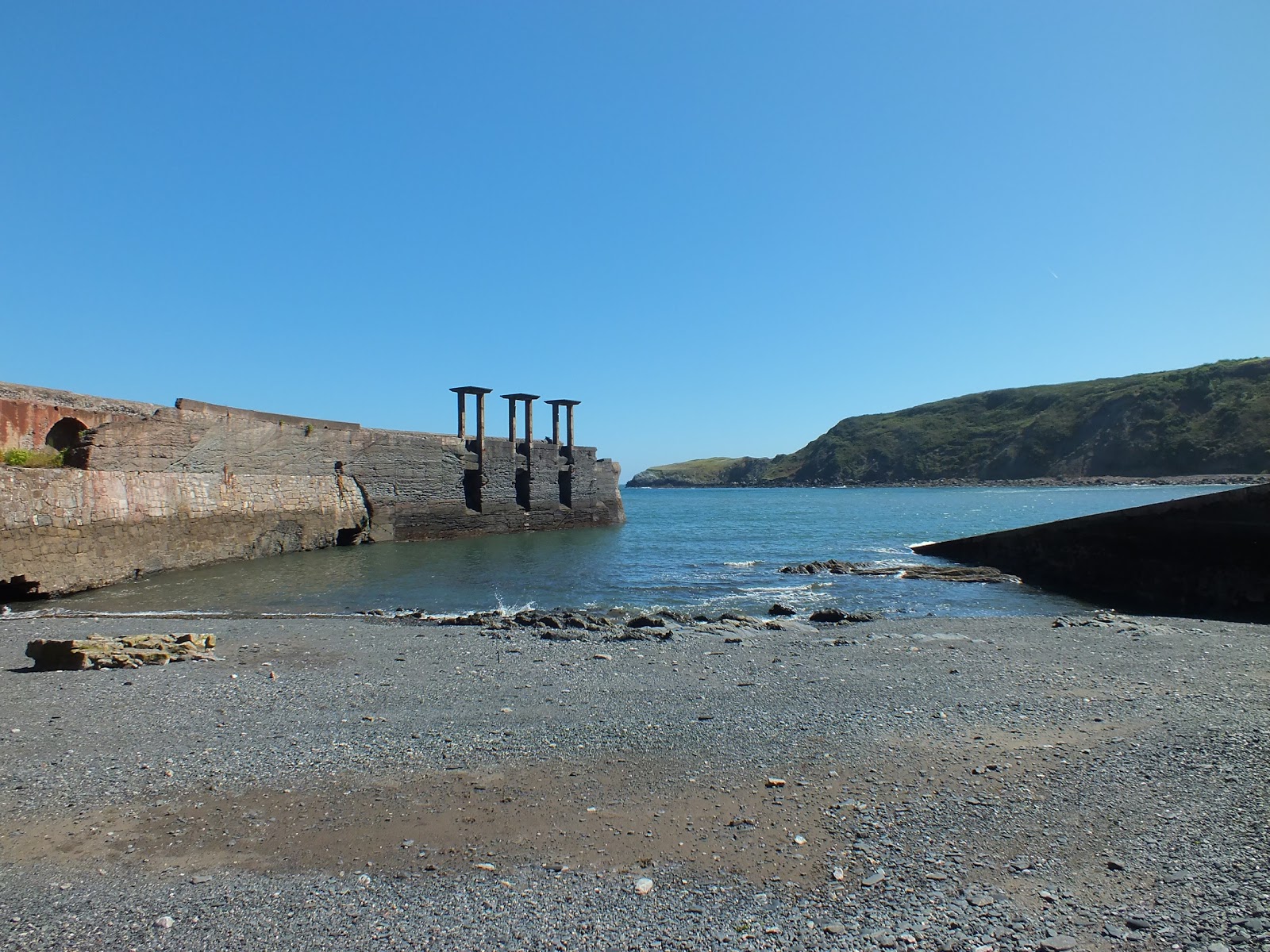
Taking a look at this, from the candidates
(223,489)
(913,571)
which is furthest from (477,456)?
(913,571)

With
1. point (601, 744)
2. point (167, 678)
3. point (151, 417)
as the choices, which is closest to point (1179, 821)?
point (601, 744)

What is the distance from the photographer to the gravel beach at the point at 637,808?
3314mm

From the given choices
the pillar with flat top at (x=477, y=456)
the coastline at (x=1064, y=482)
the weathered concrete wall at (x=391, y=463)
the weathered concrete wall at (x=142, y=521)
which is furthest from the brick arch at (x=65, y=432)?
the coastline at (x=1064, y=482)

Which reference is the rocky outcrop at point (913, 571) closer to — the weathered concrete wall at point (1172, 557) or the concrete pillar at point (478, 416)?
the weathered concrete wall at point (1172, 557)

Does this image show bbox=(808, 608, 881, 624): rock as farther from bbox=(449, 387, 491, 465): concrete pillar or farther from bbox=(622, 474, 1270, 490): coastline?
bbox=(622, 474, 1270, 490): coastline

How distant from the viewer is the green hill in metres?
95.0

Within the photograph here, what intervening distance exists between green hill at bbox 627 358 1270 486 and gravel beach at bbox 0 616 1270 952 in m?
105

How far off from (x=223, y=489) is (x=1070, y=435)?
391 feet

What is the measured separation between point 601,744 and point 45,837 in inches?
127

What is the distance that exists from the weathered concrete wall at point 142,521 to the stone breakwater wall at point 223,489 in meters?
0.03

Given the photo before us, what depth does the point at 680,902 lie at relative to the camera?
3459mm

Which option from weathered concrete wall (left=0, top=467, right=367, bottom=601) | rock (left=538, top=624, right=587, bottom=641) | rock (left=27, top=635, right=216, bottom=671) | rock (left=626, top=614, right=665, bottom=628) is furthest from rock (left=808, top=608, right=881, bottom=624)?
weathered concrete wall (left=0, top=467, right=367, bottom=601)

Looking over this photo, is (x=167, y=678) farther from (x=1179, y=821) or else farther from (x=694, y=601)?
(x=694, y=601)

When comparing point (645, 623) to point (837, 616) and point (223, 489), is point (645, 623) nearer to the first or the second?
point (837, 616)
